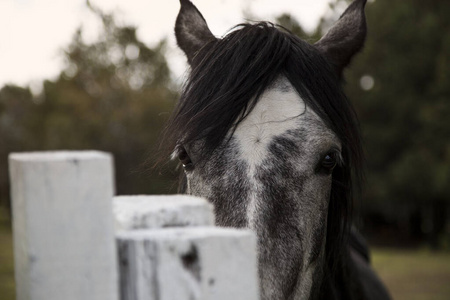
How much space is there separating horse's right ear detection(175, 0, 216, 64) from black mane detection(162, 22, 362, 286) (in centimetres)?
38

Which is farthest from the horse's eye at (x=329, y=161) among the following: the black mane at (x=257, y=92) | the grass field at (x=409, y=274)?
the grass field at (x=409, y=274)

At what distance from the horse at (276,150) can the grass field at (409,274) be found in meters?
7.21

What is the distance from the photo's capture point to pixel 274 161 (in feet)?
6.07

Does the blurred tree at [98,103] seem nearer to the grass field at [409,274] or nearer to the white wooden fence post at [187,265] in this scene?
the grass field at [409,274]

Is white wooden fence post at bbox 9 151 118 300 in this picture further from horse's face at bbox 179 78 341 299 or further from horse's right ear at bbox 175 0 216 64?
horse's right ear at bbox 175 0 216 64

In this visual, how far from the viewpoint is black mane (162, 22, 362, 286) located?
2.02 meters

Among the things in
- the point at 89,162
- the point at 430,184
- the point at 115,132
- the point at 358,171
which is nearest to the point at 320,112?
the point at 358,171

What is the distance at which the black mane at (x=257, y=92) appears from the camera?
2018 mm

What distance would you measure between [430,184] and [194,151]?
1810 centimetres

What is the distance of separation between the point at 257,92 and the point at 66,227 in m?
1.43

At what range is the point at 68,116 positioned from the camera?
26.3 meters

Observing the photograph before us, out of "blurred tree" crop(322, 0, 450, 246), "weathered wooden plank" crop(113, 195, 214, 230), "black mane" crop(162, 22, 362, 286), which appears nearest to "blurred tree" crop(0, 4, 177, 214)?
"blurred tree" crop(322, 0, 450, 246)

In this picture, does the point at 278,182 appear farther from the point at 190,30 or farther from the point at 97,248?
the point at 190,30

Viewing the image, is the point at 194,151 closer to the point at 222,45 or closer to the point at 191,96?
the point at 191,96
